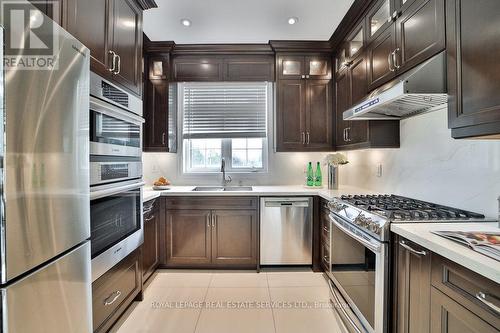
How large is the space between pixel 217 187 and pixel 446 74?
263 centimetres

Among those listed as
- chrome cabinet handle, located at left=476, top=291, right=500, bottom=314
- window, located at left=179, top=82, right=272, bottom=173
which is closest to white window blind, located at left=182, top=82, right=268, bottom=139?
window, located at left=179, top=82, right=272, bottom=173

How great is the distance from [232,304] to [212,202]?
3.47 feet

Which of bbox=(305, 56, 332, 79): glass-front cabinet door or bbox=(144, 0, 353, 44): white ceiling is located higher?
bbox=(144, 0, 353, 44): white ceiling

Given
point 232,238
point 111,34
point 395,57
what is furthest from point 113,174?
point 395,57

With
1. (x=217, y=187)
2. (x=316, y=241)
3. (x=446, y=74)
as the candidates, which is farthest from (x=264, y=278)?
(x=446, y=74)

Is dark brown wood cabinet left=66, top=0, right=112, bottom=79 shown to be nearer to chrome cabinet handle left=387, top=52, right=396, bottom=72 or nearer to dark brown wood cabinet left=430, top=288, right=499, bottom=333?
chrome cabinet handle left=387, top=52, right=396, bottom=72

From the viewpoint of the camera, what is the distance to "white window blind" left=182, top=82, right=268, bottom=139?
3.35 meters

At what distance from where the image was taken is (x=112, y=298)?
5.46 feet

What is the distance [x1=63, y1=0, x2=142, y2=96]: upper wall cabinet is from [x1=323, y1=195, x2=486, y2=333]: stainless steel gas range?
1921mm

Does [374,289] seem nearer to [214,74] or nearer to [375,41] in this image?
[375,41]

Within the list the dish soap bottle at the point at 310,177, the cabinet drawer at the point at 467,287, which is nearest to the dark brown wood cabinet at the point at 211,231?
the dish soap bottle at the point at 310,177

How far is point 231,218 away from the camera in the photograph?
2768 mm

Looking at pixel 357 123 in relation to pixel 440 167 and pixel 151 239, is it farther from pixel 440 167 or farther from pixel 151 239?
pixel 151 239

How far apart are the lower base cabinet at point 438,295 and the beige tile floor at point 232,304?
830 mm
